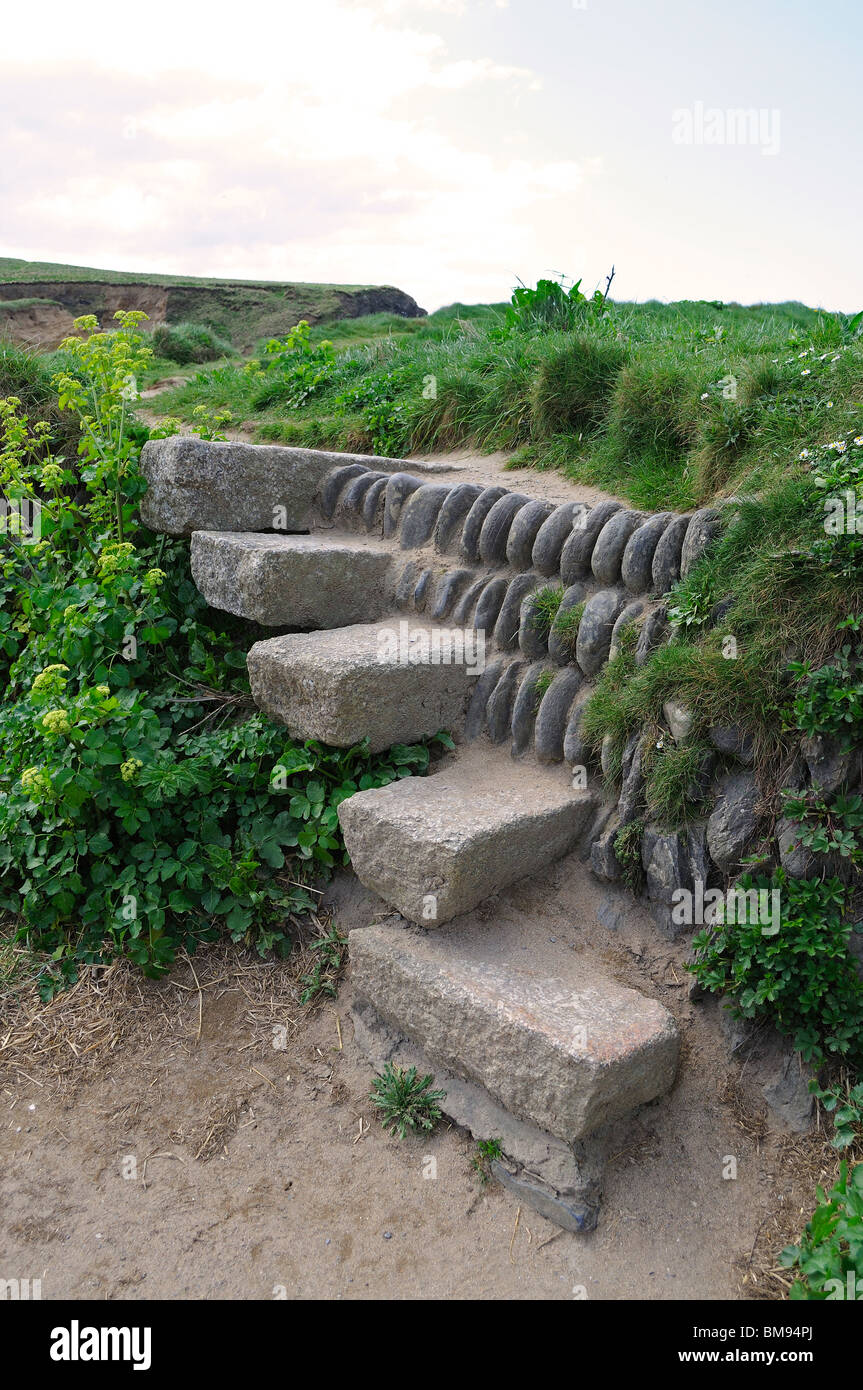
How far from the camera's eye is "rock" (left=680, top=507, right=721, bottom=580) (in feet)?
11.2

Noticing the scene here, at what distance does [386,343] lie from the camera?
8.26m

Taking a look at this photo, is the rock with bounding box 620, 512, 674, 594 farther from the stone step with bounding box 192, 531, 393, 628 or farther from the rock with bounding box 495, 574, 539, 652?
the stone step with bounding box 192, 531, 393, 628

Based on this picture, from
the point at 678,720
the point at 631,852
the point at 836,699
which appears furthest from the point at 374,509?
the point at 836,699

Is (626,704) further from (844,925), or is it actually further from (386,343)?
(386,343)

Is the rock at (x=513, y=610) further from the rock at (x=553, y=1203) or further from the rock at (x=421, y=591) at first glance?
the rock at (x=553, y=1203)

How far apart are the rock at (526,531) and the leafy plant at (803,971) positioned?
1.74 m

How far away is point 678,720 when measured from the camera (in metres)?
3.09

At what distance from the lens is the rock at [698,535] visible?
3.41 meters

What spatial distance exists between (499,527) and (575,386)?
4.71ft

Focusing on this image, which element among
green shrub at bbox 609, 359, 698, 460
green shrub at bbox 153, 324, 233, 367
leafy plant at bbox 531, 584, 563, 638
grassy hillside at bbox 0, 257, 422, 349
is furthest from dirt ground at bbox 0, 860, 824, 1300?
grassy hillside at bbox 0, 257, 422, 349

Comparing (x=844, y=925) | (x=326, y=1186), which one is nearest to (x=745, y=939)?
(x=844, y=925)

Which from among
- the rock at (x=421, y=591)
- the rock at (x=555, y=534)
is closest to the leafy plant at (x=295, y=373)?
the rock at (x=421, y=591)

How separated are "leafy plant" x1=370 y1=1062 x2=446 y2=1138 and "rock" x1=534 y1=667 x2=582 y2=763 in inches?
48.2

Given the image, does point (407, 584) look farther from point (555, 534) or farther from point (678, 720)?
point (678, 720)
